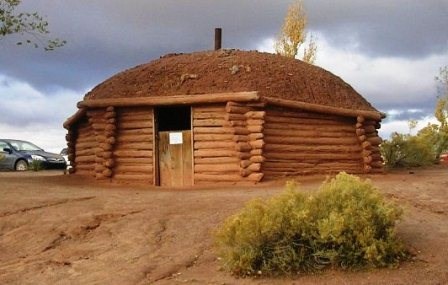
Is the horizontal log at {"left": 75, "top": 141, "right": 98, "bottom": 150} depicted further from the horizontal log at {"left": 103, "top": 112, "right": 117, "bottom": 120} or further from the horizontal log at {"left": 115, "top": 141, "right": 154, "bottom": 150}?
the horizontal log at {"left": 103, "top": 112, "right": 117, "bottom": 120}

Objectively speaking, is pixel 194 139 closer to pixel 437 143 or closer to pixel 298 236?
pixel 298 236

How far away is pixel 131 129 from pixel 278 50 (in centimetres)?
1371

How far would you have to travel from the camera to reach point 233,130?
16188mm

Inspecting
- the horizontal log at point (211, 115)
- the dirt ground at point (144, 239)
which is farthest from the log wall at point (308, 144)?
the dirt ground at point (144, 239)

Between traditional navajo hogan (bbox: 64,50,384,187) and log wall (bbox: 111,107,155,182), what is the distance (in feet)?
0.09

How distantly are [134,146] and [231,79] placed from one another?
3.28 metres

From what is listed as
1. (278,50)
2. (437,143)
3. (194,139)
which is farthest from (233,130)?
(437,143)

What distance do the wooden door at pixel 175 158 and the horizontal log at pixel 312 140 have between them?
2249mm

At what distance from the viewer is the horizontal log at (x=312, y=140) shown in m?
16.7

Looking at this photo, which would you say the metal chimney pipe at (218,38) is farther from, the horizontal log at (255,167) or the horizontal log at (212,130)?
A: the horizontal log at (255,167)

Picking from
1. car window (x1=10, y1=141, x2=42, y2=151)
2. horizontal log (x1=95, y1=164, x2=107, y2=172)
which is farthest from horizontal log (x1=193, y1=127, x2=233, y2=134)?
car window (x1=10, y1=141, x2=42, y2=151)

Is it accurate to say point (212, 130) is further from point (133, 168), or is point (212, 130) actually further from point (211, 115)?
point (133, 168)

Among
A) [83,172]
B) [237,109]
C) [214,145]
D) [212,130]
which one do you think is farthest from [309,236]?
[83,172]

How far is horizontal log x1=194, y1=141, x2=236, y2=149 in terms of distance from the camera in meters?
16.4
